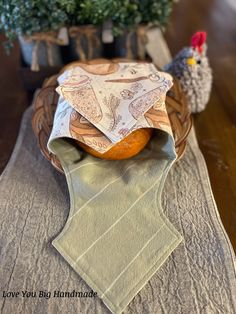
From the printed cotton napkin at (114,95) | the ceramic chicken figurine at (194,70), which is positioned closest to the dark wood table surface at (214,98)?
the ceramic chicken figurine at (194,70)

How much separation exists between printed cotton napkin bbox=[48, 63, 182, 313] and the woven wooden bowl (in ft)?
0.11

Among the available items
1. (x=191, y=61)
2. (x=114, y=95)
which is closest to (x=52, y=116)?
(x=114, y=95)

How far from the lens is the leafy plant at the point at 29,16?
515 millimetres

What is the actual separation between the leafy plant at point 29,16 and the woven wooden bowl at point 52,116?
12 cm

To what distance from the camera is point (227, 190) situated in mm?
477

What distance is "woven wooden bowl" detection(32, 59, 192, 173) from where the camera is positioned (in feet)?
1.54

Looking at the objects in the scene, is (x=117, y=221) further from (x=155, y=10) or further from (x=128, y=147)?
(x=155, y=10)

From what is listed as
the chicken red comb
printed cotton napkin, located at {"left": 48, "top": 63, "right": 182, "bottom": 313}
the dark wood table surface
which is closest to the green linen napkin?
printed cotton napkin, located at {"left": 48, "top": 63, "right": 182, "bottom": 313}

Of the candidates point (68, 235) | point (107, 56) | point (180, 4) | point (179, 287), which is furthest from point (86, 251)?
point (180, 4)

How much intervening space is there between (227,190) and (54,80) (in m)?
0.39

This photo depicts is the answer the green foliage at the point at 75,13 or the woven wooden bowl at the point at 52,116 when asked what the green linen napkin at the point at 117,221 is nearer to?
the woven wooden bowl at the point at 52,116

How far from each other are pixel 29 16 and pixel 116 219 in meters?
0.43

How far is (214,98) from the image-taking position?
639mm

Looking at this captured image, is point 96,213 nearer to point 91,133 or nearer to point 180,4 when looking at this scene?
point 91,133
